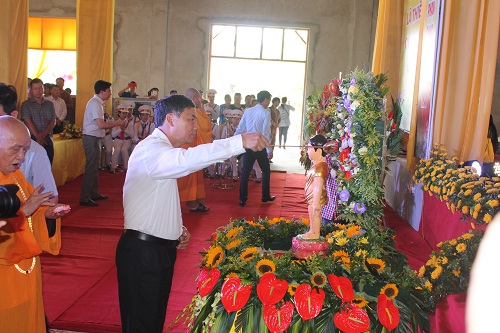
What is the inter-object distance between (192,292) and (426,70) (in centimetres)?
456

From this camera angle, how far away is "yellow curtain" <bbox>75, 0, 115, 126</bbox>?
37.7ft

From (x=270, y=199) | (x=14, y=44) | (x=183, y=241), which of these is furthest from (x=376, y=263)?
(x=14, y=44)

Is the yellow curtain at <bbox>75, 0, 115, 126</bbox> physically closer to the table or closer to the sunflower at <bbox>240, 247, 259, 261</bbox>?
the table

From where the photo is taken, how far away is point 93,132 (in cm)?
842

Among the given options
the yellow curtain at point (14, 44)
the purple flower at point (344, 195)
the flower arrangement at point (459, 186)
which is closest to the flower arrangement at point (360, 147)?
the purple flower at point (344, 195)

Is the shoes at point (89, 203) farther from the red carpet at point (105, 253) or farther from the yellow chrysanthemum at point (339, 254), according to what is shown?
the yellow chrysanthemum at point (339, 254)

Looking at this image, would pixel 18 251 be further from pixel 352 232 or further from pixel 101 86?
pixel 101 86

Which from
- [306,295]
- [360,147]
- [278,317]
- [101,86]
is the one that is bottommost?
[278,317]

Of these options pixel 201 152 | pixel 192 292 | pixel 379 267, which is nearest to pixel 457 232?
pixel 192 292

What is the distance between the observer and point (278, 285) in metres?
2.77

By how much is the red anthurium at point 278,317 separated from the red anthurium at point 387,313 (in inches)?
15.8

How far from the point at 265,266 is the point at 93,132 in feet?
19.9

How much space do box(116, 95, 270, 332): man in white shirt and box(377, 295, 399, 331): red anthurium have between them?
1.13 metres

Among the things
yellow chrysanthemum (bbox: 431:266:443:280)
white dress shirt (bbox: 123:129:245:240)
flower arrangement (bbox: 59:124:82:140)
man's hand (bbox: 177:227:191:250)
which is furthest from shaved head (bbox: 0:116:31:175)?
flower arrangement (bbox: 59:124:82:140)
